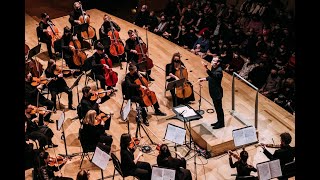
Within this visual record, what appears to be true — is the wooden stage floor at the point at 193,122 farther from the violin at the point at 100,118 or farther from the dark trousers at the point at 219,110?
the violin at the point at 100,118

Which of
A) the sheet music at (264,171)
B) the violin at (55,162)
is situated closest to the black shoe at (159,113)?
the violin at (55,162)

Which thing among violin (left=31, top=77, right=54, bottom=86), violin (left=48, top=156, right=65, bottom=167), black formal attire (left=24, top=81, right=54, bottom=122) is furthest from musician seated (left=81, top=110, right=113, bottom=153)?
violin (left=31, top=77, right=54, bottom=86)

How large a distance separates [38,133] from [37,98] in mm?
1013

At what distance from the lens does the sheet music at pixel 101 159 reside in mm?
6777

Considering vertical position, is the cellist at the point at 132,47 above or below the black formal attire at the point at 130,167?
above

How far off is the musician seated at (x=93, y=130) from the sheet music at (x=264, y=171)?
2.62 m

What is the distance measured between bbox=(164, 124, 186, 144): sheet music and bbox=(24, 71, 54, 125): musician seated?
275 cm

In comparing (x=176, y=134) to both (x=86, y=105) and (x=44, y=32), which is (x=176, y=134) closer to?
(x=86, y=105)

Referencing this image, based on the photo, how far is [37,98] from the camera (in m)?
9.34

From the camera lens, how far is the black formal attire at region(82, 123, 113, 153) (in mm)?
8203

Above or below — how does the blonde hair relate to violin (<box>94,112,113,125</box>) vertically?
above

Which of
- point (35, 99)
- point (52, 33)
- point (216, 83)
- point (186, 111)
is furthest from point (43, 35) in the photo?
point (216, 83)

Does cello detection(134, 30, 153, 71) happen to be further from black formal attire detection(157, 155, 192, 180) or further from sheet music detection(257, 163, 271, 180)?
sheet music detection(257, 163, 271, 180)
